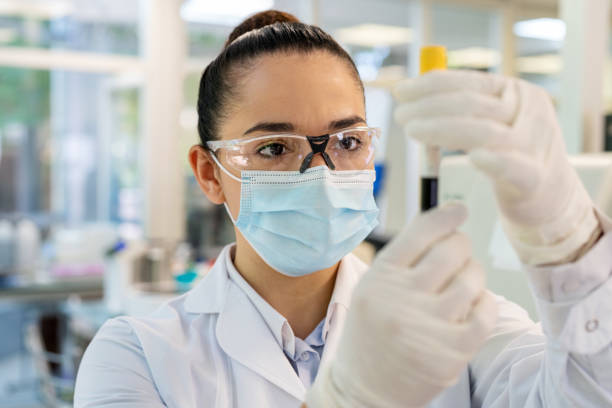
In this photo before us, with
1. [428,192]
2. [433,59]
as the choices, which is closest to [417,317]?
[428,192]

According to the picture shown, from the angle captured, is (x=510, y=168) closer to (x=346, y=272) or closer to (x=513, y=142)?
(x=513, y=142)

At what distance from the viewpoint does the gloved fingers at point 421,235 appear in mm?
726

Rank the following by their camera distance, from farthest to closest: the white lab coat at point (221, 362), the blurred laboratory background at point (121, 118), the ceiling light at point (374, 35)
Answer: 1. the ceiling light at point (374, 35)
2. the blurred laboratory background at point (121, 118)
3. the white lab coat at point (221, 362)

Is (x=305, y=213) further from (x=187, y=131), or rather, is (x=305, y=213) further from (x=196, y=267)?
(x=187, y=131)

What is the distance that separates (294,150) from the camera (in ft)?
3.75

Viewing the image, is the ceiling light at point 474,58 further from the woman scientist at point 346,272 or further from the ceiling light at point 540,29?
the woman scientist at point 346,272

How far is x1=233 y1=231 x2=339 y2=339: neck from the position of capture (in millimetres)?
1212

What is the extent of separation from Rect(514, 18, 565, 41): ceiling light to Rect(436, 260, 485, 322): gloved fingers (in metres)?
6.12

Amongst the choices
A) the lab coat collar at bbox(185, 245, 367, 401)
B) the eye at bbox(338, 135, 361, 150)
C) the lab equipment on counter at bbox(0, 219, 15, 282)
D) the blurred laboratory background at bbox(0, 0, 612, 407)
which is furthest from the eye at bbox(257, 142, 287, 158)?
the lab equipment on counter at bbox(0, 219, 15, 282)

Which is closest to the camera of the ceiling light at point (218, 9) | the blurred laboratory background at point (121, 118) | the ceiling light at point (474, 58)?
the blurred laboratory background at point (121, 118)

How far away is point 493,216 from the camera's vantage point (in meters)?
1.79

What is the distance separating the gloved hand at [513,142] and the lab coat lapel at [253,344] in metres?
0.51

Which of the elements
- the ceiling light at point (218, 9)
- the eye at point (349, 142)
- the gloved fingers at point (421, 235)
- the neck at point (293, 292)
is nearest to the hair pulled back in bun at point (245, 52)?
the eye at point (349, 142)

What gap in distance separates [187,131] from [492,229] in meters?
3.79
